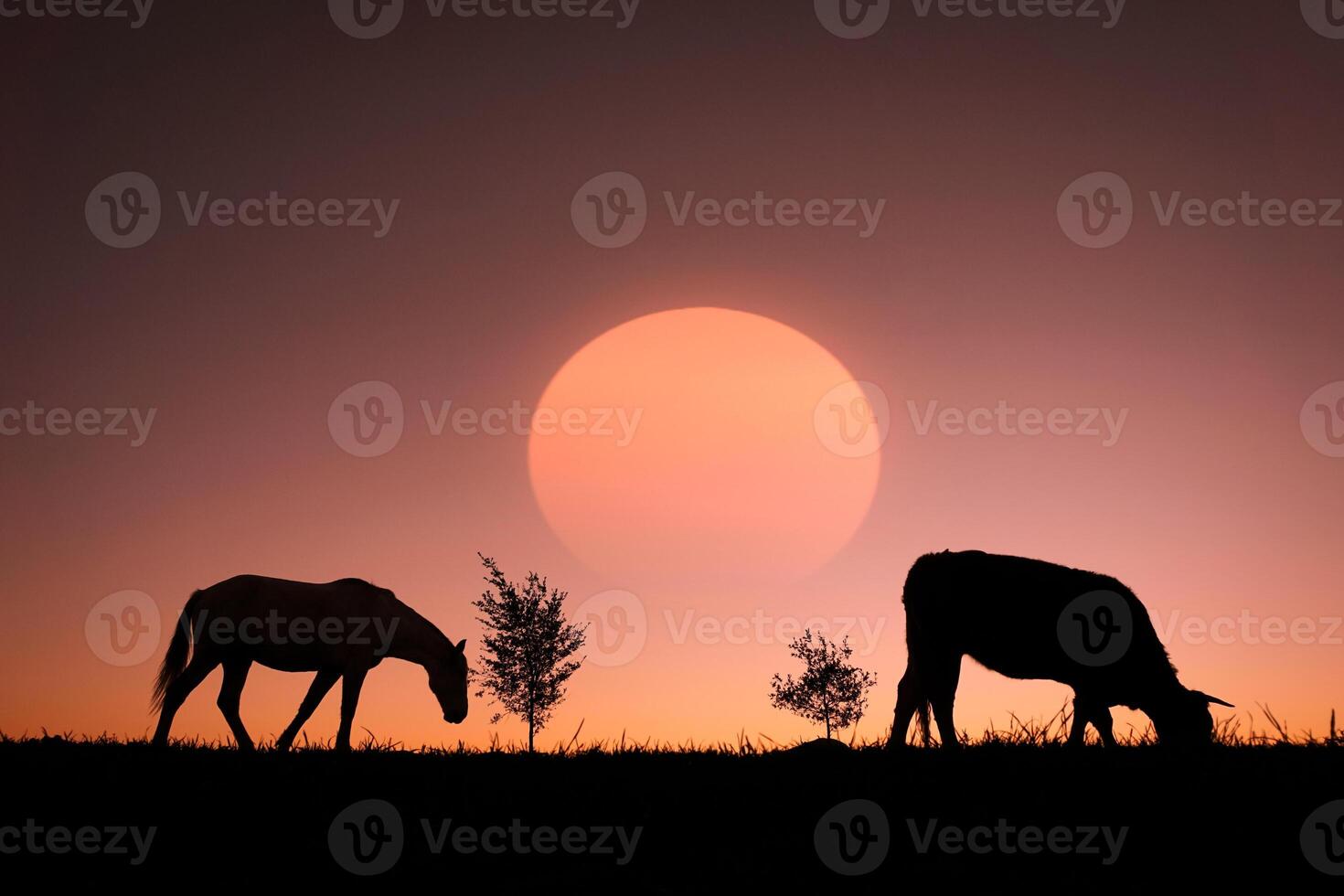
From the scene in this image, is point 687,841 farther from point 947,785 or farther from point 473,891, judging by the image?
point 947,785

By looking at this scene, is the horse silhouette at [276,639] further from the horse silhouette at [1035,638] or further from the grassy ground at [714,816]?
the horse silhouette at [1035,638]

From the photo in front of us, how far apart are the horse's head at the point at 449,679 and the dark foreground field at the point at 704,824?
10.5 meters

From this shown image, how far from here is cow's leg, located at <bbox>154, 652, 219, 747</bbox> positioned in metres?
16.7

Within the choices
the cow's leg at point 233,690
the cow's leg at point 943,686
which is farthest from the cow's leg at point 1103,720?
the cow's leg at point 233,690

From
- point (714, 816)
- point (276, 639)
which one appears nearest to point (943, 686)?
point (714, 816)

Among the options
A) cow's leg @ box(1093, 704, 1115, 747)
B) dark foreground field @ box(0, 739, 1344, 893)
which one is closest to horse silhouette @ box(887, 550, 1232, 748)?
cow's leg @ box(1093, 704, 1115, 747)

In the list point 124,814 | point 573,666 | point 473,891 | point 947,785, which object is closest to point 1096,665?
point 947,785

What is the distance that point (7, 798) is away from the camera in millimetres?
8383

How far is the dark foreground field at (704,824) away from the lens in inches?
266

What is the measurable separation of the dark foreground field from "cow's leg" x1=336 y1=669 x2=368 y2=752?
671 centimetres

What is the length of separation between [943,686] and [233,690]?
11.6 metres

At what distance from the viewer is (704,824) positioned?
762cm

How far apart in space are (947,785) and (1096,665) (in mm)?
8825

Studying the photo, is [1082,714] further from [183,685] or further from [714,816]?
[183,685]
